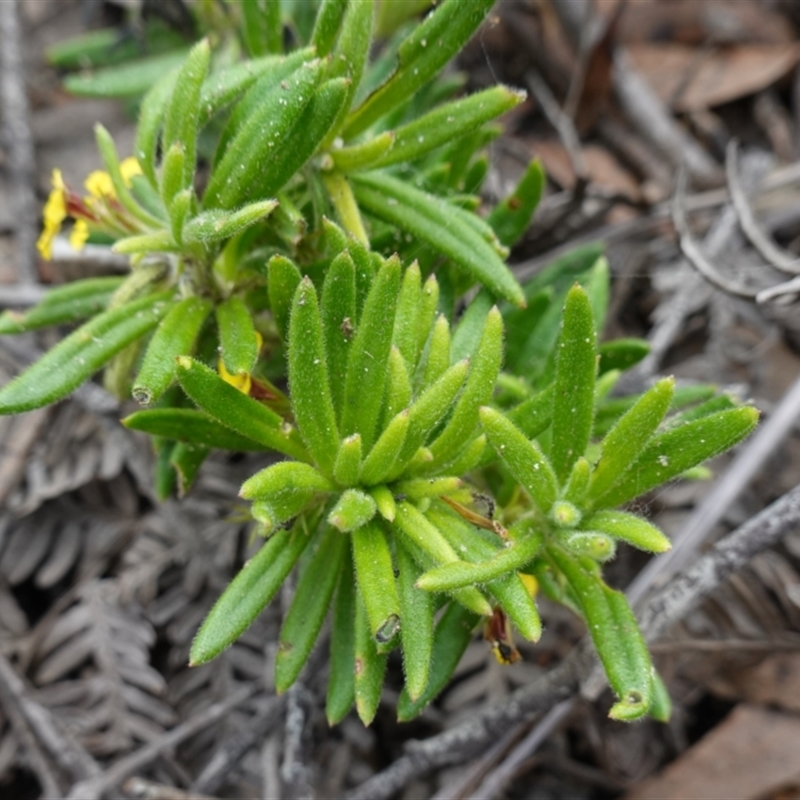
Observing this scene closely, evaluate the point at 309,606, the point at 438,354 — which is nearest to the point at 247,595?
the point at 309,606

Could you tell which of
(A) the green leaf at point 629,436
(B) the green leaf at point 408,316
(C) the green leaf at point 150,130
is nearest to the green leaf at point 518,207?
(B) the green leaf at point 408,316

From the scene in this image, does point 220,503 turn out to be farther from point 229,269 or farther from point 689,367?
point 689,367

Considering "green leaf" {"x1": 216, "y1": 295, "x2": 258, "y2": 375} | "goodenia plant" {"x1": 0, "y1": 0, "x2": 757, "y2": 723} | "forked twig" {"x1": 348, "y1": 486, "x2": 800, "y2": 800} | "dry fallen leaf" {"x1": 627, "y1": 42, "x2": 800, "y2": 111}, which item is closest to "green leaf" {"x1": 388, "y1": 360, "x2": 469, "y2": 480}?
"goodenia plant" {"x1": 0, "y1": 0, "x2": 757, "y2": 723}

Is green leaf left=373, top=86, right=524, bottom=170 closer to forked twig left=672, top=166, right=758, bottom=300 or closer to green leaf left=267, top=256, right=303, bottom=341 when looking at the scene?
green leaf left=267, top=256, right=303, bottom=341

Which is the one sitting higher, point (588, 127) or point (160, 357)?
point (160, 357)

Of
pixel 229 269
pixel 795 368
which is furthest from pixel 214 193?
pixel 795 368

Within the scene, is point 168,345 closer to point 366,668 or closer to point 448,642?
point 366,668
